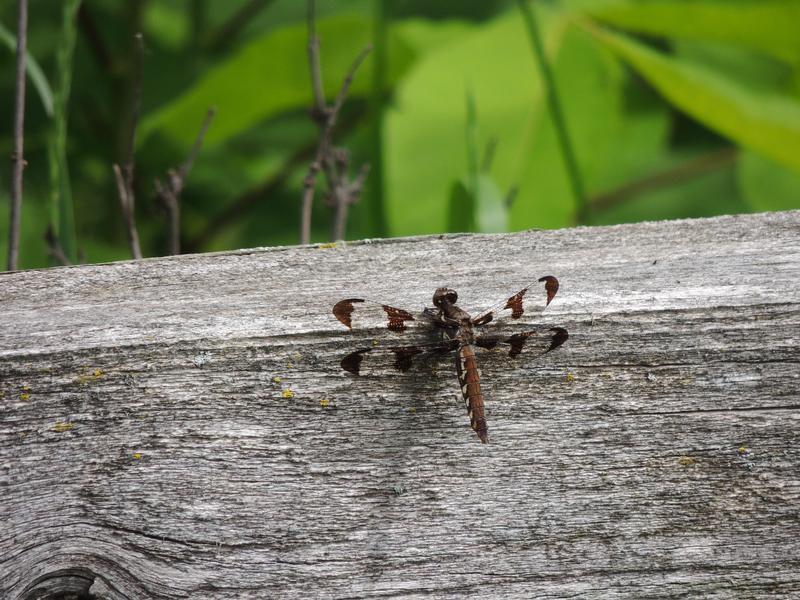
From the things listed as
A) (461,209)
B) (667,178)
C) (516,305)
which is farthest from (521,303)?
(667,178)

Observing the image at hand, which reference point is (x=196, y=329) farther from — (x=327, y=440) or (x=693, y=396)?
(x=693, y=396)

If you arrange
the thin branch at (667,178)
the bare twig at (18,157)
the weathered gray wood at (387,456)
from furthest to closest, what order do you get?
the thin branch at (667,178) < the bare twig at (18,157) < the weathered gray wood at (387,456)

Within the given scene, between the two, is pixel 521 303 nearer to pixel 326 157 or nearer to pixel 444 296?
pixel 444 296

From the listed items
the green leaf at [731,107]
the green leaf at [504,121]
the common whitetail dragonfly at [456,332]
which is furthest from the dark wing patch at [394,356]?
the green leaf at [731,107]

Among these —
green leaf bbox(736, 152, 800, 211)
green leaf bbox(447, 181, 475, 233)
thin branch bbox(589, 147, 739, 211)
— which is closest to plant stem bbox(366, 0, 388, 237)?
green leaf bbox(447, 181, 475, 233)

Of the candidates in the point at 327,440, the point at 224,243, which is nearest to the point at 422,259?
the point at 327,440

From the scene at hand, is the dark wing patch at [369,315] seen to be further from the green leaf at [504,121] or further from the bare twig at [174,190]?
the green leaf at [504,121]
